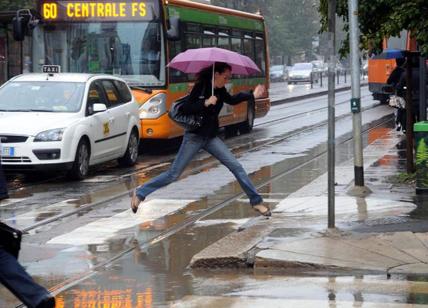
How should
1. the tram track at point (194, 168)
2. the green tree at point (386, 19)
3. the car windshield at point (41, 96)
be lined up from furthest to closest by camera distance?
the car windshield at point (41, 96)
the green tree at point (386, 19)
the tram track at point (194, 168)

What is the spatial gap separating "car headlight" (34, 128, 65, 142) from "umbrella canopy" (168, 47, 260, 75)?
3854mm

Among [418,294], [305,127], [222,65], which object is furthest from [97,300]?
[305,127]

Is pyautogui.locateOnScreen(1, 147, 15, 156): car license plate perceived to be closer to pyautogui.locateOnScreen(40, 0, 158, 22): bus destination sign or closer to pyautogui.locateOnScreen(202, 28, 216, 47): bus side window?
pyautogui.locateOnScreen(40, 0, 158, 22): bus destination sign

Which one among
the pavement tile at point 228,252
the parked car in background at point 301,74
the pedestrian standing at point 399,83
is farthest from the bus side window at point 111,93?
the parked car in background at point 301,74

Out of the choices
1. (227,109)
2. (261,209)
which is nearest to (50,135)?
(261,209)

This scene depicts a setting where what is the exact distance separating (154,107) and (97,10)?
7.68ft

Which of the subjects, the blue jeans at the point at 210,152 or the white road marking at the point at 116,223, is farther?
the blue jeans at the point at 210,152

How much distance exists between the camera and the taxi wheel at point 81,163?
15.5 meters

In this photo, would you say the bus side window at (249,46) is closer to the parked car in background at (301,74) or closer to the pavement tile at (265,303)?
the pavement tile at (265,303)

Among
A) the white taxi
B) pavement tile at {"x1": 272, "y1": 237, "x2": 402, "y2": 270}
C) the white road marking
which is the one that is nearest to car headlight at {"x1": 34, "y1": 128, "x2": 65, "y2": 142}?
the white taxi

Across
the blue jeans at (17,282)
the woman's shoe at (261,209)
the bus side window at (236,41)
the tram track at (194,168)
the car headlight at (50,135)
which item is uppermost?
Result: the bus side window at (236,41)

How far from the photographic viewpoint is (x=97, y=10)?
786 inches

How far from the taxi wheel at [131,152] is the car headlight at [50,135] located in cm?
286

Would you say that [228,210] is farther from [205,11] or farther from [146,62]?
[205,11]
